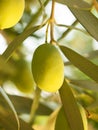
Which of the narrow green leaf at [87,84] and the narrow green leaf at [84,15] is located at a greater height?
the narrow green leaf at [84,15]

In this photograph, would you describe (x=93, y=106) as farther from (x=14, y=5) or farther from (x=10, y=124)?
(x=14, y=5)

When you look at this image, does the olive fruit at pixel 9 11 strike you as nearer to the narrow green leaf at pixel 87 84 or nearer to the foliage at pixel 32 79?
the foliage at pixel 32 79

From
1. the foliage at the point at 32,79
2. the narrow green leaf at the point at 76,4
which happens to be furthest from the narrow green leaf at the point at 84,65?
the narrow green leaf at the point at 76,4

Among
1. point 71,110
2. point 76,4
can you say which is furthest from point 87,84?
point 76,4

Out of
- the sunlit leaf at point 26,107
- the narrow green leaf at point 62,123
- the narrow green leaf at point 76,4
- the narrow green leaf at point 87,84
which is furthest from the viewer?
the sunlit leaf at point 26,107

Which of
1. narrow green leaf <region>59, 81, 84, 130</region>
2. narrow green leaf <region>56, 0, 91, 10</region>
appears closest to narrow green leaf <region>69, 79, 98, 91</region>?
narrow green leaf <region>59, 81, 84, 130</region>

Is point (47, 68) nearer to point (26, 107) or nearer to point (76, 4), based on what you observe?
point (76, 4)
